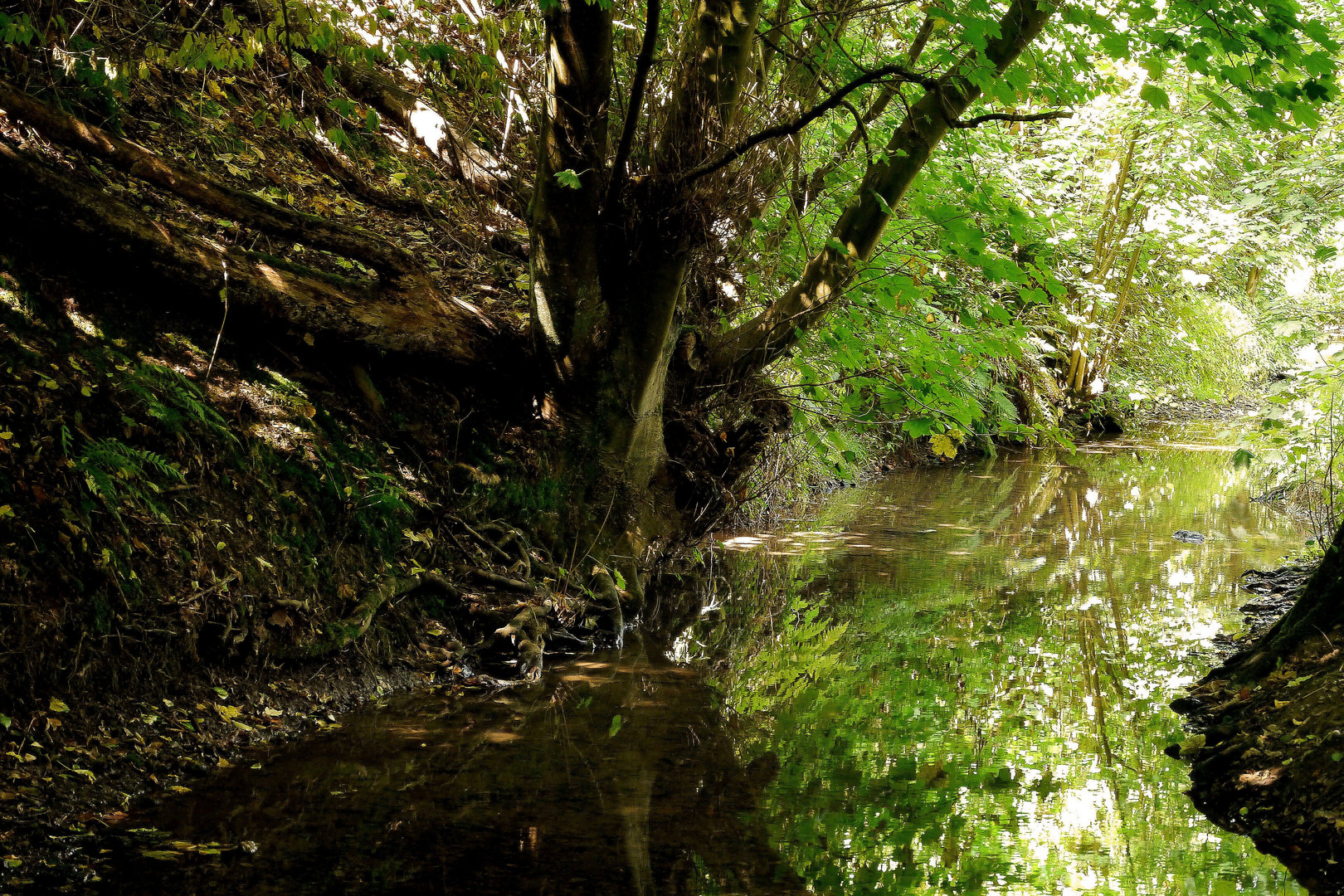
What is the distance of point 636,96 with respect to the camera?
5523 mm

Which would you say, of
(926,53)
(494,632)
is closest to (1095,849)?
(494,632)

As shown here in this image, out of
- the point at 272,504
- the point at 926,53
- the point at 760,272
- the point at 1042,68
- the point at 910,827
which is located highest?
the point at 926,53

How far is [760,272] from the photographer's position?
26.7 ft

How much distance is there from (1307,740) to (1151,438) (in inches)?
876

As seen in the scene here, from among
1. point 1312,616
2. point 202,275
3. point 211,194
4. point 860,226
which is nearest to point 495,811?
point 202,275

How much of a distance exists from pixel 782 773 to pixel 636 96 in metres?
3.62

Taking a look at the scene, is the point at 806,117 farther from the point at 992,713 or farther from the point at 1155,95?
the point at 992,713

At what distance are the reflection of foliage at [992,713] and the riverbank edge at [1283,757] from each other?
0.14 m

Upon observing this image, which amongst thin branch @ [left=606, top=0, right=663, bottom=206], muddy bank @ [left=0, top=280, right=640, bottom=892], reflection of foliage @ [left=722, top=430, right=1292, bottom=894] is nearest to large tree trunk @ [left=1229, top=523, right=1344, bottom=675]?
reflection of foliage @ [left=722, top=430, right=1292, bottom=894]

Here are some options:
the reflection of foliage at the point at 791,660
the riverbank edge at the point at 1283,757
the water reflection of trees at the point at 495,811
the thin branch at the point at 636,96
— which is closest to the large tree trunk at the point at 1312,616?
the riverbank edge at the point at 1283,757

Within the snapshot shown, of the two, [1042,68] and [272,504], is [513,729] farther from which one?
[1042,68]

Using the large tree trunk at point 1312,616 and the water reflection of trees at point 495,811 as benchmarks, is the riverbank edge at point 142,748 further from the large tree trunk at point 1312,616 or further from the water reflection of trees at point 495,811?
the large tree trunk at point 1312,616

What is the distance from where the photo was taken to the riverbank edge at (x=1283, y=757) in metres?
3.85

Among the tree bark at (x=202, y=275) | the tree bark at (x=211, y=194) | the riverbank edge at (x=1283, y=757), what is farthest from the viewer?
the tree bark at (x=211, y=194)
